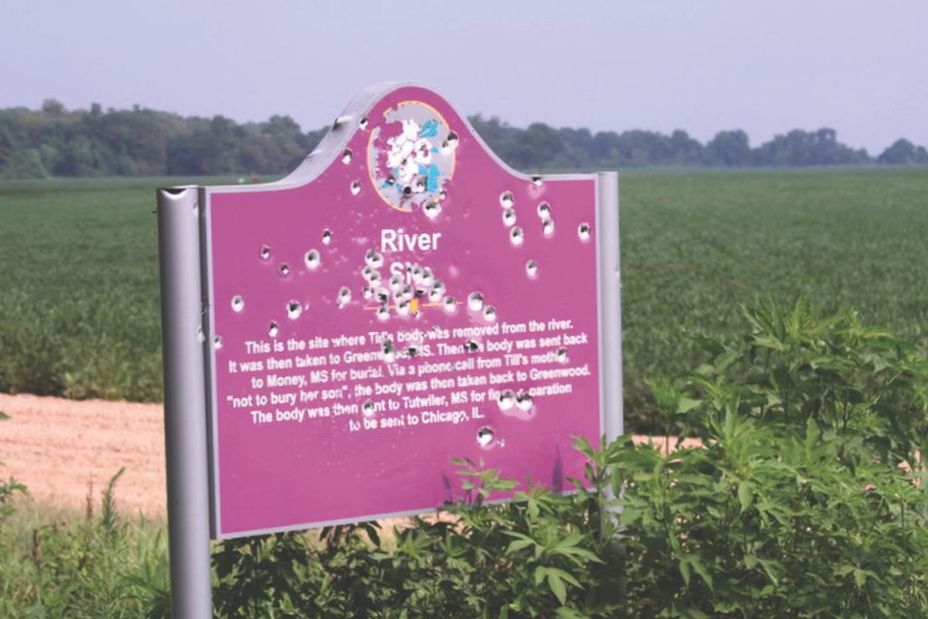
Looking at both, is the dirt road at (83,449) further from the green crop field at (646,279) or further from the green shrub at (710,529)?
the green shrub at (710,529)

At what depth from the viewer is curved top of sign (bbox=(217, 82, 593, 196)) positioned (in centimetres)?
497

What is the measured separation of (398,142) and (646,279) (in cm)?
2288

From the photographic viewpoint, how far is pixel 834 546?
4879 mm

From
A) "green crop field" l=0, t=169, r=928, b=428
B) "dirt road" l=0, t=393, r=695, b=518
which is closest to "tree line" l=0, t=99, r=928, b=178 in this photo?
"green crop field" l=0, t=169, r=928, b=428

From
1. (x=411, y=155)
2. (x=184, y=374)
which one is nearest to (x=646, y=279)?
(x=411, y=155)

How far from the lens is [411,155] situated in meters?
5.09

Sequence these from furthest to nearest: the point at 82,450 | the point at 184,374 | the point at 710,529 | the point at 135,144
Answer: the point at 135,144 < the point at 82,450 < the point at 710,529 < the point at 184,374

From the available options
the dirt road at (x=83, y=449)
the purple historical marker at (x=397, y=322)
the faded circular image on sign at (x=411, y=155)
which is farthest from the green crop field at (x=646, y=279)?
the faded circular image on sign at (x=411, y=155)

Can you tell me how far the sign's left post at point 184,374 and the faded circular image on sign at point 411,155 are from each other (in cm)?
63

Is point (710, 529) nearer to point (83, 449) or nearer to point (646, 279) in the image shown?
point (83, 449)

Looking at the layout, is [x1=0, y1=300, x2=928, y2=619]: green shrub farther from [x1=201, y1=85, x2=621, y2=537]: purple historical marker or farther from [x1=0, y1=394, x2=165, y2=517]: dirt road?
[x1=0, y1=394, x2=165, y2=517]: dirt road

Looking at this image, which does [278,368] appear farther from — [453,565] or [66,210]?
[66,210]

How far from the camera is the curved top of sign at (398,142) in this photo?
196 inches

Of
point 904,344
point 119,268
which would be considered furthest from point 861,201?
point 904,344
